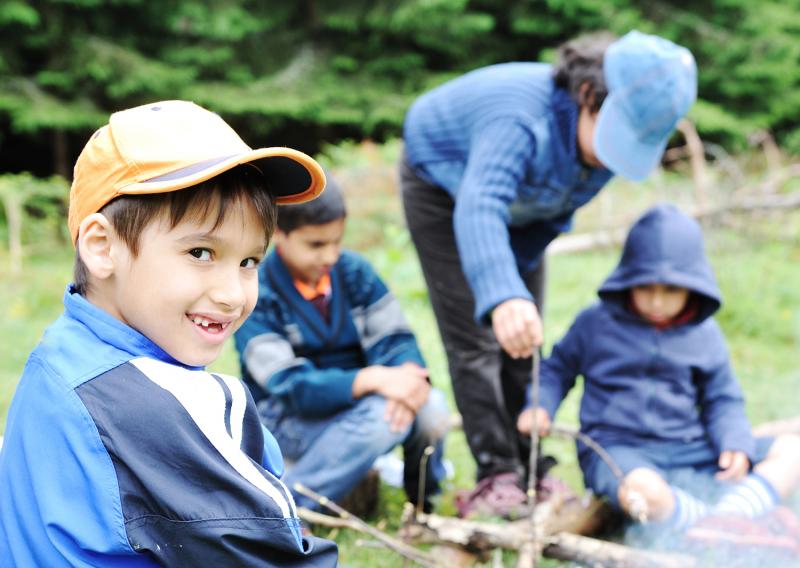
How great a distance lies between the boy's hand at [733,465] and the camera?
3.13 m

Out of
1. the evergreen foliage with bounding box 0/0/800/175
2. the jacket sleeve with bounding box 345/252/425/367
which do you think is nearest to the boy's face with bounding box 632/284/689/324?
the jacket sleeve with bounding box 345/252/425/367

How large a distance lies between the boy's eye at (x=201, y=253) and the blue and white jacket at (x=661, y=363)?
211cm

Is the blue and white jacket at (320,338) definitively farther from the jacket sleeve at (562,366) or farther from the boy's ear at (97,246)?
the boy's ear at (97,246)

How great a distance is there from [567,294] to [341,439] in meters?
4.70

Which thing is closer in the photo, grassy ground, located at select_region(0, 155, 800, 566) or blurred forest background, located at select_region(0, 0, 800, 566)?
grassy ground, located at select_region(0, 155, 800, 566)

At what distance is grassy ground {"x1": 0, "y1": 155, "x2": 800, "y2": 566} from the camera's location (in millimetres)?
4383

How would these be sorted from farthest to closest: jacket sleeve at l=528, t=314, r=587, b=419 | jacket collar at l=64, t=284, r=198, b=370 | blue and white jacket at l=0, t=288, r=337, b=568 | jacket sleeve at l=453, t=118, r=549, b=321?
jacket sleeve at l=528, t=314, r=587, b=419 → jacket sleeve at l=453, t=118, r=549, b=321 → jacket collar at l=64, t=284, r=198, b=370 → blue and white jacket at l=0, t=288, r=337, b=568

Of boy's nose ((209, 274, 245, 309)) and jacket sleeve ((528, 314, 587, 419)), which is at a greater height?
boy's nose ((209, 274, 245, 309))

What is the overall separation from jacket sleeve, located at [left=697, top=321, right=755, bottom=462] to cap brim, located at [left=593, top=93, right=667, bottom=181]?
2.89 ft

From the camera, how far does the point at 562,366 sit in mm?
3516

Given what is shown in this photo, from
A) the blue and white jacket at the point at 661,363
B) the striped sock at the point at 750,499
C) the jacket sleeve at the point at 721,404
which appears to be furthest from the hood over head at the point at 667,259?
the striped sock at the point at 750,499

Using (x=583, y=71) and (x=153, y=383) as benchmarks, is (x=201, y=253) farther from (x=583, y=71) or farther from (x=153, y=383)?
(x=583, y=71)

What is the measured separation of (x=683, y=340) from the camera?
131 inches

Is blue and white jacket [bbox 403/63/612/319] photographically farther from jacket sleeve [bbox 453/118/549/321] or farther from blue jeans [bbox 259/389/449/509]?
blue jeans [bbox 259/389/449/509]
